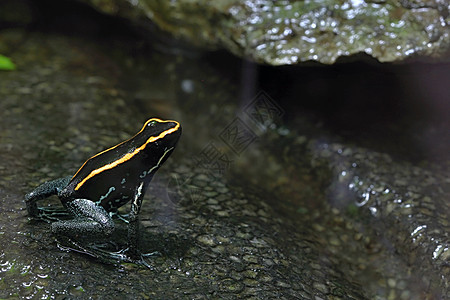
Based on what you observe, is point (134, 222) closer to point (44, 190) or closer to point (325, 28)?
point (44, 190)

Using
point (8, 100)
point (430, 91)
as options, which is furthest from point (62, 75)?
point (430, 91)

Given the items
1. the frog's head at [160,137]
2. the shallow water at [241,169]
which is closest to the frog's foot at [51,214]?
the shallow water at [241,169]

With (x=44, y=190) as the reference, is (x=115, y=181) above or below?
above

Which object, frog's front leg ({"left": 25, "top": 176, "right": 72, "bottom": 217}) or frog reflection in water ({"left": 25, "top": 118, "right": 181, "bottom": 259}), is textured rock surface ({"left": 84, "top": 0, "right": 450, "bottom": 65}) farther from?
frog's front leg ({"left": 25, "top": 176, "right": 72, "bottom": 217})

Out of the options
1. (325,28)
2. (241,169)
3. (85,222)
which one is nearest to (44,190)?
(85,222)

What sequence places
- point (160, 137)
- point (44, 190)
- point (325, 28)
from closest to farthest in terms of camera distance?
point (160, 137) < point (44, 190) < point (325, 28)

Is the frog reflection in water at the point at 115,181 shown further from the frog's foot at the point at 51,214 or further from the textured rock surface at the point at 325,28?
the textured rock surface at the point at 325,28

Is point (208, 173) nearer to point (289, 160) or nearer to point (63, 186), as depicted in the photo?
point (289, 160)
